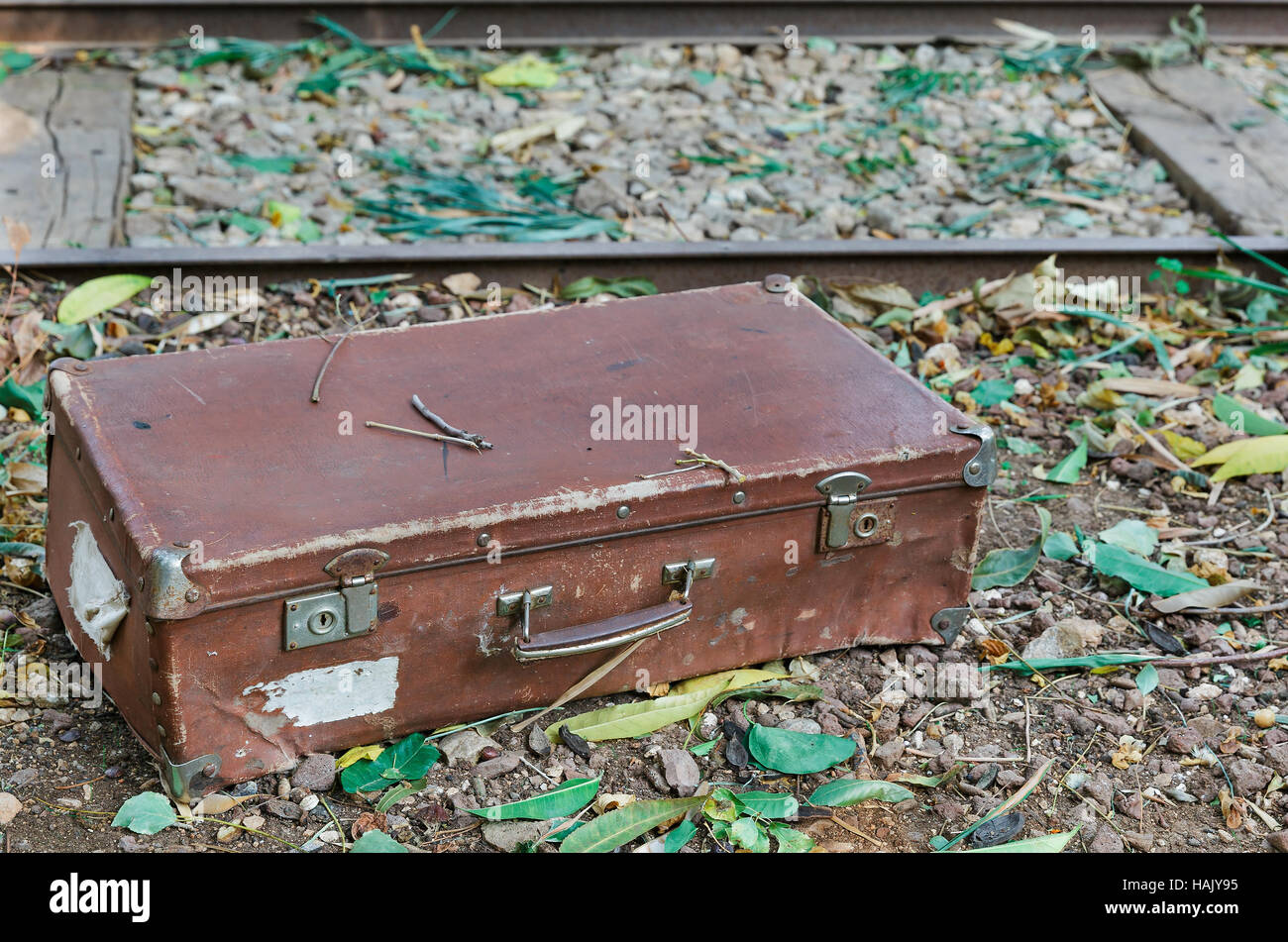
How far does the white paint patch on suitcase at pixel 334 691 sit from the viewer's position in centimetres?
228

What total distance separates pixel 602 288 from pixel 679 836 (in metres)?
2.09

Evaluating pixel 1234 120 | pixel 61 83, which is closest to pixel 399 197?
pixel 61 83

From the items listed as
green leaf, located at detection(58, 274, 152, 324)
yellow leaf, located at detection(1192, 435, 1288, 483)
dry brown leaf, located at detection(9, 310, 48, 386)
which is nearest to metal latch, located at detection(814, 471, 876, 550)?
yellow leaf, located at detection(1192, 435, 1288, 483)

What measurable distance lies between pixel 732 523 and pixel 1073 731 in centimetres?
81

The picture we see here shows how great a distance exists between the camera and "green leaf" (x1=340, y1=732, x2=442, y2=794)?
237 cm

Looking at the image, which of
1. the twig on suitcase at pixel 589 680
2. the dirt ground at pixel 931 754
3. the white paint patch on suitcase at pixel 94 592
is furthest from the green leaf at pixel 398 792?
the white paint patch on suitcase at pixel 94 592

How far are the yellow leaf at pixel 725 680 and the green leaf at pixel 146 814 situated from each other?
3.16 ft

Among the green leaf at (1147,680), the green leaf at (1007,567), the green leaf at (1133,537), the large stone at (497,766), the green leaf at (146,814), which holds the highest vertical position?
the green leaf at (1133,537)

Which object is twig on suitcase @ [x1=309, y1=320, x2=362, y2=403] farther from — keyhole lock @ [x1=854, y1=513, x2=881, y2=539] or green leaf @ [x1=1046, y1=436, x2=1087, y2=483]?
green leaf @ [x1=1046, y1=436, x2=1087, y2=483]

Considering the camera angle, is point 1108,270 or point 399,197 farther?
point 399,197

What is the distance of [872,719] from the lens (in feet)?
8.68

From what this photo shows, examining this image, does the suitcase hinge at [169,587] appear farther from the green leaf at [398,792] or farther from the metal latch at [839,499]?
the metal latch at [839,499]

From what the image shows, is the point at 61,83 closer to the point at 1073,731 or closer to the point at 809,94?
the point at 809,94

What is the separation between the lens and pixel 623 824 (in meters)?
2.32
